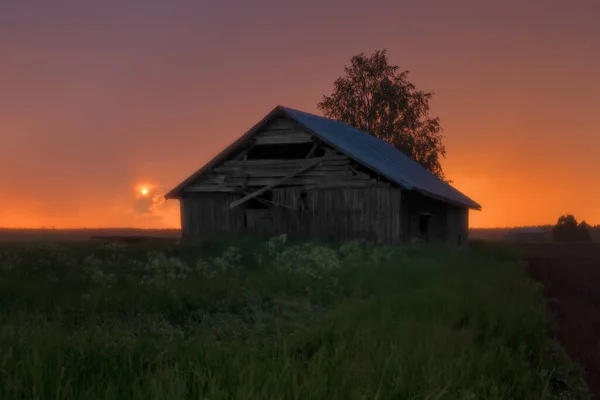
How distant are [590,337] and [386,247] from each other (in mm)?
10534

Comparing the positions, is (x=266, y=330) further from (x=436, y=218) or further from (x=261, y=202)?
(x=436, y=218)

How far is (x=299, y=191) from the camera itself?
24.6m

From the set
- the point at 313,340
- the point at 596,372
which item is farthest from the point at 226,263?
the point at 596,372

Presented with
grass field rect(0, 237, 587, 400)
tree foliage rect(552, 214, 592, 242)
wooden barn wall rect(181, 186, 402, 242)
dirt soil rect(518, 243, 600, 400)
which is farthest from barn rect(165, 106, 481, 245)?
tree foliage rect(552, 214, 592, 242)

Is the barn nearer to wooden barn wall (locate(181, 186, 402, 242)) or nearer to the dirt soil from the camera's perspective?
wooden barn wall (locate(181, 186, 402, 242))

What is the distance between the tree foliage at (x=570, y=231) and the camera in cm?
5909

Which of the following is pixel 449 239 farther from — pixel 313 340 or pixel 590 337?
pixel 313 340

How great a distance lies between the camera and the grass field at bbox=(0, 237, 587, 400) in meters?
4.64

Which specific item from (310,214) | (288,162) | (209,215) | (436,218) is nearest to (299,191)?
(310,214)

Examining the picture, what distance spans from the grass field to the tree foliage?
1892 inches

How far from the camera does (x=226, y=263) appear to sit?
15.6m

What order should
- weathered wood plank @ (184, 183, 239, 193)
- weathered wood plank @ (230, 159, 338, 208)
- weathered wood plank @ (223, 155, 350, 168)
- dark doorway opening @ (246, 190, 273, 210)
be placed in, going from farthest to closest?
weathered wood plank @ (184, 183, 239, 193) < dark doorway opening @ (246, 190, 273, 210) < weathered wood plank @ (230, 159, 338, 208) < weathered wood plank @ (223, 155, 350, 168)

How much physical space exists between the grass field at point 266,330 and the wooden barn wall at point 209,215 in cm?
853

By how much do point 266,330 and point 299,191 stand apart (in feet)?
53.6
